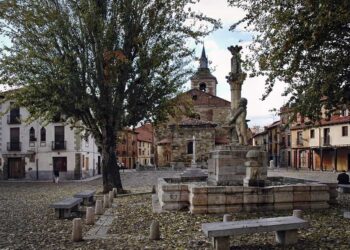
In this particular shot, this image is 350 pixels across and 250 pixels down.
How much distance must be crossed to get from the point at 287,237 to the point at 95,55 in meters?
14.9

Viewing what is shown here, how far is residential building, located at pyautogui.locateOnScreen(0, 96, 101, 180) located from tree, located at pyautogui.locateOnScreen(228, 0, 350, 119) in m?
28.9

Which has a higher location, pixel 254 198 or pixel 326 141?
pixel 326 141

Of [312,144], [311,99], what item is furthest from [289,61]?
[312,144]

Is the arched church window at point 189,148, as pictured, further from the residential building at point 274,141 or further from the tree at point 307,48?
the tree at point 307,48

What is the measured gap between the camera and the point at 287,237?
7.73m

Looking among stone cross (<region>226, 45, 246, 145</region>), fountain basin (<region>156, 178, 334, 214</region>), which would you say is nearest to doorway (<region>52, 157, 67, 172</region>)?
stone cross (<region>226, 45, 246, 145</region>)

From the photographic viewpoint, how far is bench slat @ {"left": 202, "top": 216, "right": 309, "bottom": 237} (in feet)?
→ 23.7

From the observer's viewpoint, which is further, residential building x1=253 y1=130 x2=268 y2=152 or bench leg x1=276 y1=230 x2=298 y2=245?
residential building x1=253 y1=130 x2=268 y2=152

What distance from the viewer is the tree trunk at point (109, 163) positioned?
2141 centimetres

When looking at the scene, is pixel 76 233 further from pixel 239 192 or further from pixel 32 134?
pixel 32 134

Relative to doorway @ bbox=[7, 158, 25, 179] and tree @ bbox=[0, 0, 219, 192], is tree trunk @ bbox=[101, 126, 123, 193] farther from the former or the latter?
doorway @ bbox=[7, 158, 25, 179]

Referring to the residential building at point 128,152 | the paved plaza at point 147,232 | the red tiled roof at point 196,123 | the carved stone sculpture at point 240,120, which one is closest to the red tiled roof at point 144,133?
the residential building at point 128,152

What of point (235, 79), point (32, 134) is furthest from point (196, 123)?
point (235, 79)

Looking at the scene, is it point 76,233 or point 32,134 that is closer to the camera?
point 76,233
